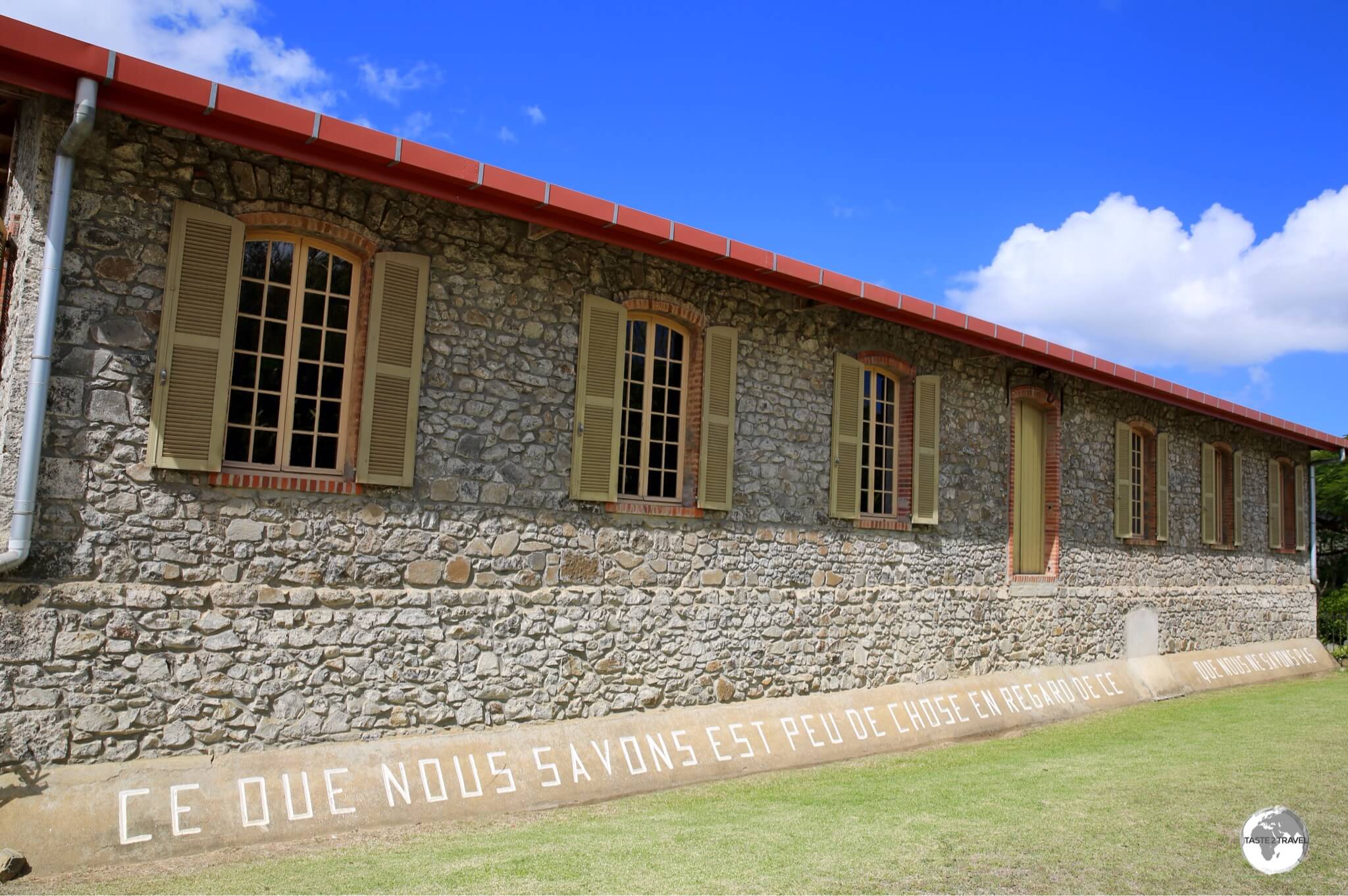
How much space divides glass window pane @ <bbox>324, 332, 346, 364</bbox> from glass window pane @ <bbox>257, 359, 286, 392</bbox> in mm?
313

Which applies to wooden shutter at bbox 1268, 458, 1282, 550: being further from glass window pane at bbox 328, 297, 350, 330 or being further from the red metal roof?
glass window pane at bbox 328, 297, 350, 330

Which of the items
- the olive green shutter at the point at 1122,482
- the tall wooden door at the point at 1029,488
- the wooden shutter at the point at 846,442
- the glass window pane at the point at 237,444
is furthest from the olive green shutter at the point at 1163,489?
the glass window pane at the point at 237,444

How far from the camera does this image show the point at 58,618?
19.1 ft

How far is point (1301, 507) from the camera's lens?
63.2 ft

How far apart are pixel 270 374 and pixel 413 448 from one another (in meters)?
1.07

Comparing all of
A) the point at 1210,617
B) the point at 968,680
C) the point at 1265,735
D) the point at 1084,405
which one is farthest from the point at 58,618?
the point at 1210,617

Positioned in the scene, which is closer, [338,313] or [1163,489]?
[338,313]

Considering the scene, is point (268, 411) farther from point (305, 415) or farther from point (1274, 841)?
point (1274, 841)

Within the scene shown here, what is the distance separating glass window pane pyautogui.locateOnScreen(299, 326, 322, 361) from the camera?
6.85 m

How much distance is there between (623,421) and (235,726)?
3.74 metres

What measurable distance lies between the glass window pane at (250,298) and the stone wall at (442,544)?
513 mm

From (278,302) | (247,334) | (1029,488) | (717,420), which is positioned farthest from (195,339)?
(1029,488)

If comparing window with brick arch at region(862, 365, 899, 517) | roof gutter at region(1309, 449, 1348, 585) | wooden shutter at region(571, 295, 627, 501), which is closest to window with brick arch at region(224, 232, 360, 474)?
wooden shutter at region(571, 295, 627, 501)

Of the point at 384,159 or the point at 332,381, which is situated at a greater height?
the point at 384,159
